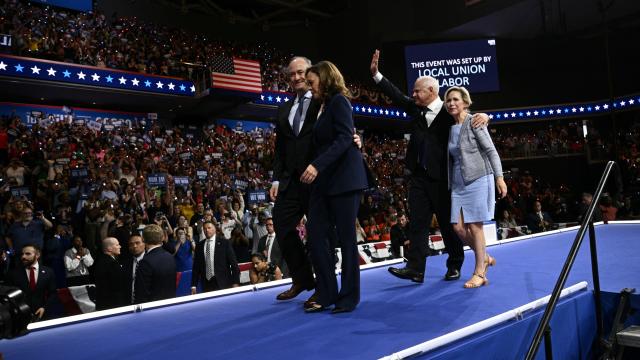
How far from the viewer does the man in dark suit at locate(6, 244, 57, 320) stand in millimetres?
4695

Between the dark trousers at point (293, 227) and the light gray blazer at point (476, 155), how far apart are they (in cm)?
110

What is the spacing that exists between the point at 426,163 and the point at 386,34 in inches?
747

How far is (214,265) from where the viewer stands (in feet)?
19.0

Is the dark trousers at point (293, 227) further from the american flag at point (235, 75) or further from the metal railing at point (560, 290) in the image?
the american flag at point (235, 75)

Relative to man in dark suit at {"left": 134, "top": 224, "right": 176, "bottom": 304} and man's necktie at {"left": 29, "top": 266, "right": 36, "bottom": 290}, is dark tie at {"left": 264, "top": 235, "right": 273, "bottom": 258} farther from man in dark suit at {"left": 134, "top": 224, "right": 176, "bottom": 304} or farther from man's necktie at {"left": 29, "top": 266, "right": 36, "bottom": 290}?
man's necktie at {"left": 29, "top": 266, "right": 36, "bottom": 290}

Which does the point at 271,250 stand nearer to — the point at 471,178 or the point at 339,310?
the point at 471,178

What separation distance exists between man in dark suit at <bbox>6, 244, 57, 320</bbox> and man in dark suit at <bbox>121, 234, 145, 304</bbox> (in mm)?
778

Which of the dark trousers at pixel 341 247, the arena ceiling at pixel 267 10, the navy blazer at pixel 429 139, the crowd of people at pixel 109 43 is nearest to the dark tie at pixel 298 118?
the dark trousers at pixel 341 247

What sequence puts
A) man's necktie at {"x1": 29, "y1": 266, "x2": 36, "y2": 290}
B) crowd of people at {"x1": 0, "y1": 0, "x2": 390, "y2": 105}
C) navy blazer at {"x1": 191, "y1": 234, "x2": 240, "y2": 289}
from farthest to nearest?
crowd of people at {"x1": 0, "y1": 0, "x2": 390, "y2": 105}
navy blazer at {"x1": 191, "y1": 234, "x2": 240, "y2": 289}
man's necktie at {"x1": 29, "y1": 266, "x2": 36, "y2": 290}

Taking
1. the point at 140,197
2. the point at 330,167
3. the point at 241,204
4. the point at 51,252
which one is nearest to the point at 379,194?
the point at 241,204

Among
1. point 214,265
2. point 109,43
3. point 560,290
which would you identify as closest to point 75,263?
point 214,265

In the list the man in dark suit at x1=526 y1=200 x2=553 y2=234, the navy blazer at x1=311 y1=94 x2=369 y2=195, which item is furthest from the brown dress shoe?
the man in dark suit at x1=526 y1=200 x2=553 y2=234

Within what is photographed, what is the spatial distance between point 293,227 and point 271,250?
411 centimetres

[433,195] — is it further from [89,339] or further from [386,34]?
[386,34]
